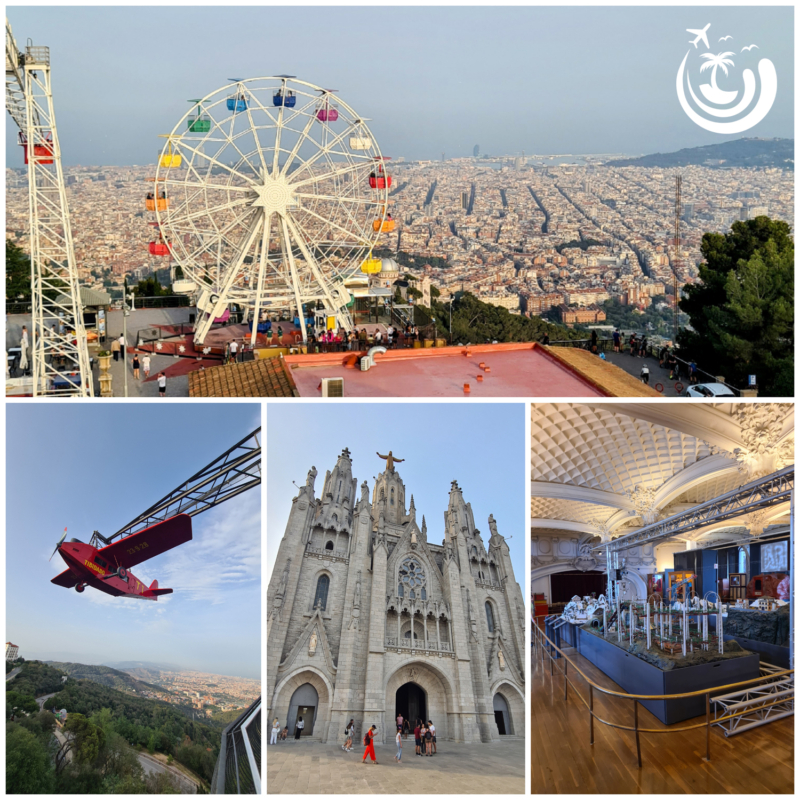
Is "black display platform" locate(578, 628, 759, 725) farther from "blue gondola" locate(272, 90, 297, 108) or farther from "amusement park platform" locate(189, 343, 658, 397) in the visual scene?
"blue gondola" locate(272, 90, 297, 108)

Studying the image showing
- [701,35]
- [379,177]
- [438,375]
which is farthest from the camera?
[379,177]

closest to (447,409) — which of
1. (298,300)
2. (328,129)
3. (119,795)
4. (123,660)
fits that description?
(123,660)

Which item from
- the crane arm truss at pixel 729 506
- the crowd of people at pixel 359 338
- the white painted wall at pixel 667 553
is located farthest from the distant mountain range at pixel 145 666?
the crowd of people at pixel 359 338

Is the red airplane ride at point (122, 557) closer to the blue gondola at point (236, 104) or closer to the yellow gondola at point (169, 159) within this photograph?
the blue gondola at point (236, 104)

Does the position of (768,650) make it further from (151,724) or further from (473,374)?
(151,724)

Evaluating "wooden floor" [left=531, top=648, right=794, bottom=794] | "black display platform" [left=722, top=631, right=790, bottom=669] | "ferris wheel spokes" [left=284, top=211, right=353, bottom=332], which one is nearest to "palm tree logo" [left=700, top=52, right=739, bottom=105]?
"black display platform" [left=722, top=631, right=790, bottom=669]

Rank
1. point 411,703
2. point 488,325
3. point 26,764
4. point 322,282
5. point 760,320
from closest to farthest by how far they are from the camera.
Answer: point 26,764 < point 411,703 < point 760,320 < point 322,282 < point 488,325

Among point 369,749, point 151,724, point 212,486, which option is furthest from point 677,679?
point 151,724
